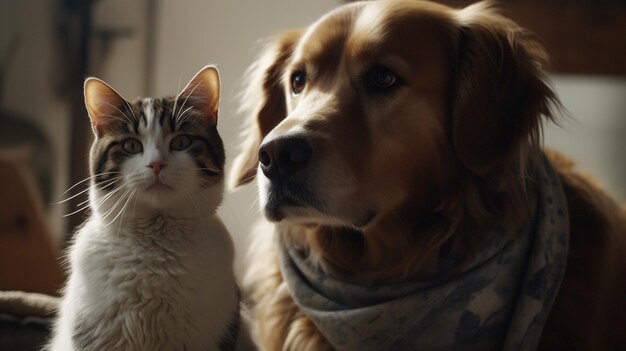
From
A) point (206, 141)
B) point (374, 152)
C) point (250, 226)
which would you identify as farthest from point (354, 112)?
point (250, 226)

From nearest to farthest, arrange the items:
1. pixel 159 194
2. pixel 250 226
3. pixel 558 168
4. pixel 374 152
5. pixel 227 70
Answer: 1. pixel 159 194
2. pixel 374 152
3. pixel 558 168
4. pixel 227 70
5. pixel 250 226

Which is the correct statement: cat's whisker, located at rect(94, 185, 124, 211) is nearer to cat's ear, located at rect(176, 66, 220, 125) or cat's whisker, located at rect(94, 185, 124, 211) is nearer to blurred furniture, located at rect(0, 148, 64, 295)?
cat's ear, located at rect(176, 66, 220, 125)

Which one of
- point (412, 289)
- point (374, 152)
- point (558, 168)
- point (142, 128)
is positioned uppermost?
point (142, 128)

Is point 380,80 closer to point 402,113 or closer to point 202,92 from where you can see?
point 402,113

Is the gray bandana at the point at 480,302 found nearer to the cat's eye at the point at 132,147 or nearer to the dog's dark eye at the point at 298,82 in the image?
the dog's dark eye at the point at 298,82

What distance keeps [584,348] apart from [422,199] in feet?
1.36

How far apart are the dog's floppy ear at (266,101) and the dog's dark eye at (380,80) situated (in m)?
0.35

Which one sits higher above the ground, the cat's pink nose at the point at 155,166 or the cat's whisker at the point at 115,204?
the cat's pink nose at the point at 155,166

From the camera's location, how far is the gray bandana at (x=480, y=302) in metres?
1.15

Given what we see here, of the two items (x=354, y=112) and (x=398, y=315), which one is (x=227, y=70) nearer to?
(x=354, y=112)

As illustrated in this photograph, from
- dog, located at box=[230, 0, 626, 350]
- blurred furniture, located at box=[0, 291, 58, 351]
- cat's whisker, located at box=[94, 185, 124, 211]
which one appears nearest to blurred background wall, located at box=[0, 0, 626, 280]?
blurred furniture, located at box=[0, 291, 58, 351]

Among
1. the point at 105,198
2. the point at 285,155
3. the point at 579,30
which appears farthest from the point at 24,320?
the point at 579,30

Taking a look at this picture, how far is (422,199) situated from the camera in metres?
1.19

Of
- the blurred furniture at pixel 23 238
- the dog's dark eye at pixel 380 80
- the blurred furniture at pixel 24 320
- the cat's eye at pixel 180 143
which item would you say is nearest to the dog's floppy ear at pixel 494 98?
the dog's dark eye at pixel 380 80
